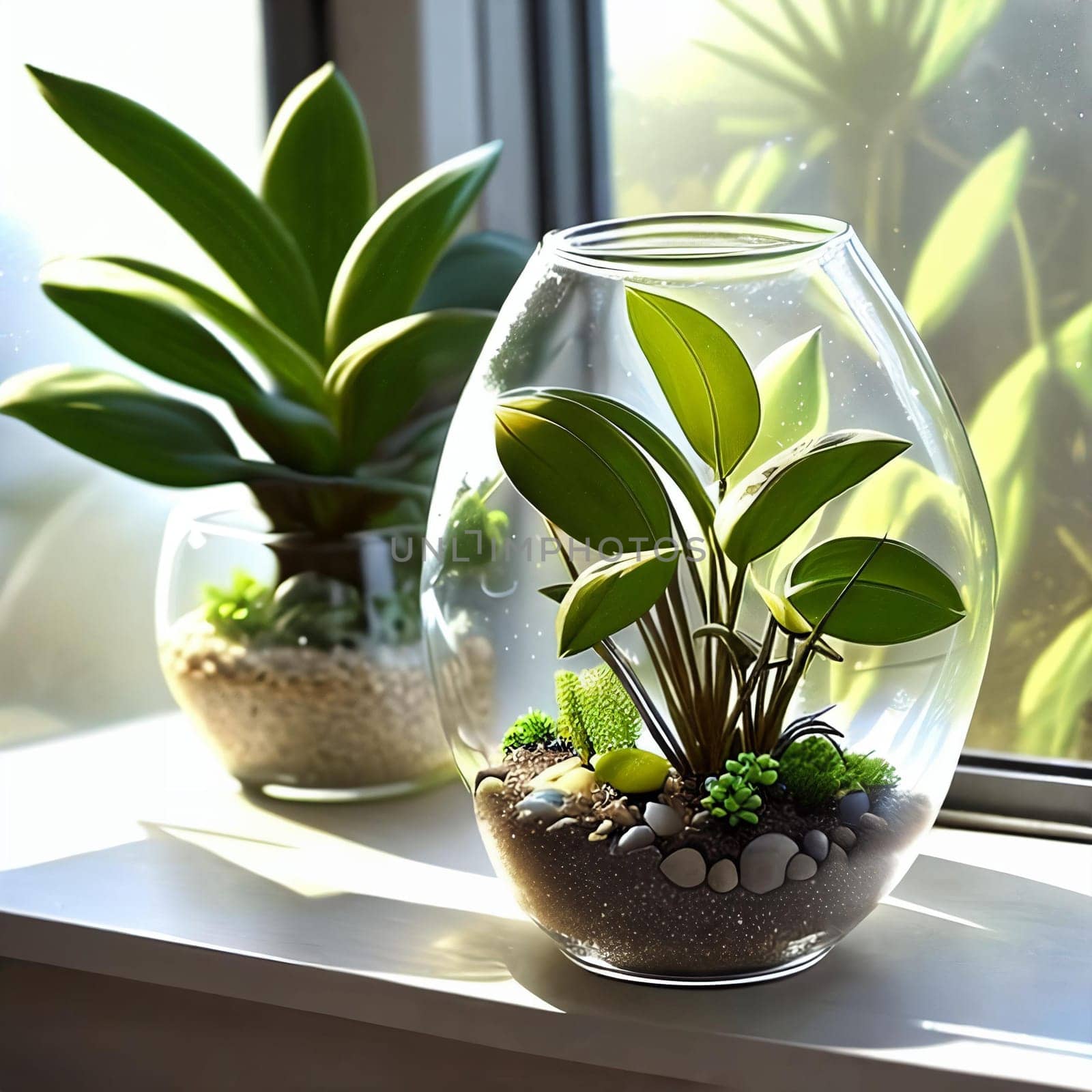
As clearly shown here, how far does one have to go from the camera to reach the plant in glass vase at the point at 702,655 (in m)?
0.45

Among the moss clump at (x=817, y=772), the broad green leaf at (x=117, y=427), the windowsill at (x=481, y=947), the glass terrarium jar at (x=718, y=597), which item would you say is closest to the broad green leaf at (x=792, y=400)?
the glass terrarium jar at (x=718, y=597)

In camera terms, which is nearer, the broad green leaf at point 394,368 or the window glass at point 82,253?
the broad green leaf at point 394,368

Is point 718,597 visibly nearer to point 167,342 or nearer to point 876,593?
point 876,593

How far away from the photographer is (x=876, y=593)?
455mm

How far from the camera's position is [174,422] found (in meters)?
0.72

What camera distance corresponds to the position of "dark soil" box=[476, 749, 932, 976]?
47cm

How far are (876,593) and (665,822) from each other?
0.12 meters

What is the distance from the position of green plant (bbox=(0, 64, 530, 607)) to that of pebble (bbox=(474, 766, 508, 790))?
23cm

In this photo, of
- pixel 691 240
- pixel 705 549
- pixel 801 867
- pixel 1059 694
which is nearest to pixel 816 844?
pixel 801 867

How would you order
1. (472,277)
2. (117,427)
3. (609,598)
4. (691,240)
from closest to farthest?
(609,598)
(691,240)
(117,427)
(472,277)

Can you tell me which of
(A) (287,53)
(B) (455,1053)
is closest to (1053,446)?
(B) (455,1053)

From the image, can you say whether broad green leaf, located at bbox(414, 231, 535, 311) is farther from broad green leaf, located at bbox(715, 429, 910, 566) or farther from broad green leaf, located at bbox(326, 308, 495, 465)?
broad green leaf, located at bbox(715, 429, 910, 566)

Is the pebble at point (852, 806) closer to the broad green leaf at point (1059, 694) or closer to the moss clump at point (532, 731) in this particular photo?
the moss clump at point (532, 731)

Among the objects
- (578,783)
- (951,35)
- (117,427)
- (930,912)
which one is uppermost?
(951,35)
